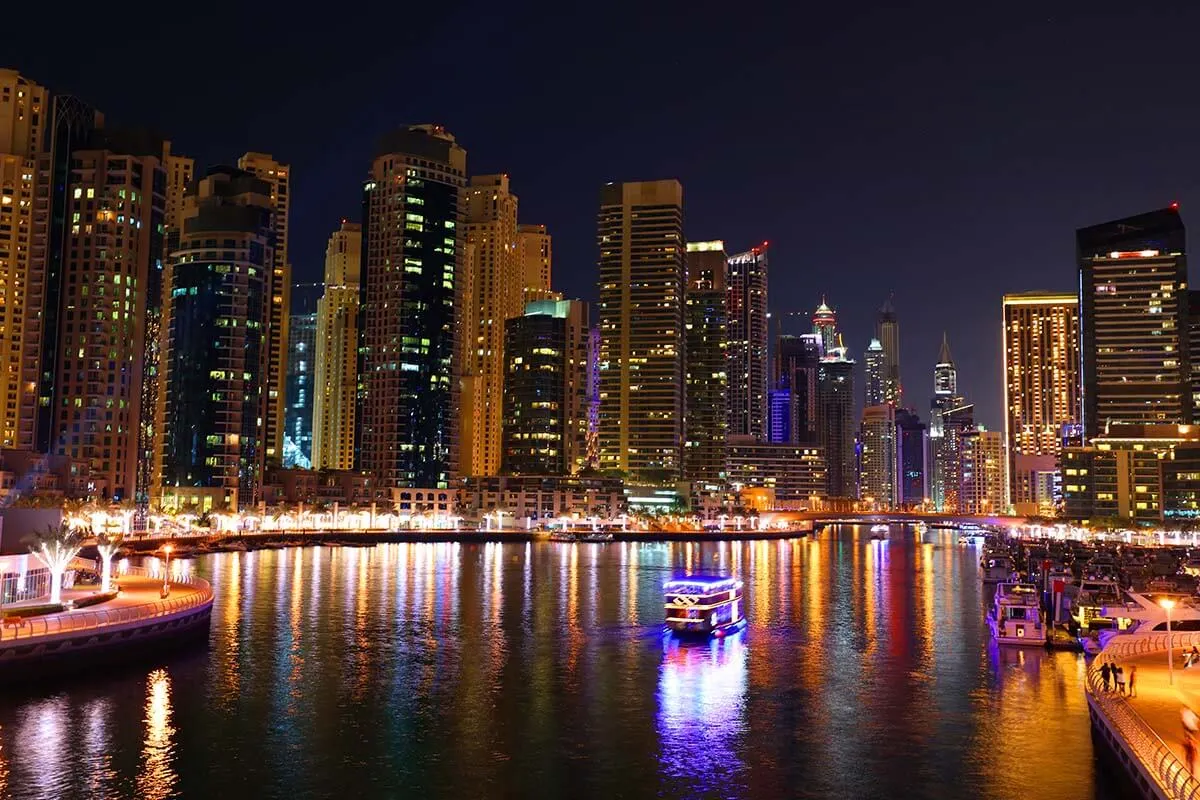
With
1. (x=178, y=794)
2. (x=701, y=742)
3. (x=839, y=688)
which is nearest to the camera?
(x=178, y=794)

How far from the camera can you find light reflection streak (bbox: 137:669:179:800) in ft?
143

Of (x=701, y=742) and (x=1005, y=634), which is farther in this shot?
(x=1005, y=634)

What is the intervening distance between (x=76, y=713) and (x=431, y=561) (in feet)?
420

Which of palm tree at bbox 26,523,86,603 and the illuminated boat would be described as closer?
palm tree at bbox 26,523,86,603

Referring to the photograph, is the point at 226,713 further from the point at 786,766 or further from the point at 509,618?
the point at 509,618

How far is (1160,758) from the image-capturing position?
38.0m

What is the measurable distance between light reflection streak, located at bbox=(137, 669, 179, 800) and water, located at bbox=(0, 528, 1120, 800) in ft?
0.51

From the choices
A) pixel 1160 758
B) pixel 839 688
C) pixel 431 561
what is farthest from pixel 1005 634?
pixel 431 561

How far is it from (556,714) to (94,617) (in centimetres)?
3291

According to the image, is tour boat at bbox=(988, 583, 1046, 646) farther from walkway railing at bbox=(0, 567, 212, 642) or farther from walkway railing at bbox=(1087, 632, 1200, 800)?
walkway railing at bbox=(0, 567, 212, 642)

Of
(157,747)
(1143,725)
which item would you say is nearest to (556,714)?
(157,747)

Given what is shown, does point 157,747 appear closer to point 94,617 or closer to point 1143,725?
point 94,617

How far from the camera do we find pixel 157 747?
162 feet

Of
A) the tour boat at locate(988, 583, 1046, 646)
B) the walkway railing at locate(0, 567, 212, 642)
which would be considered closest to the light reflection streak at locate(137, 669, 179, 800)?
the walkway railing at locate(0, 567, 212, 642)
